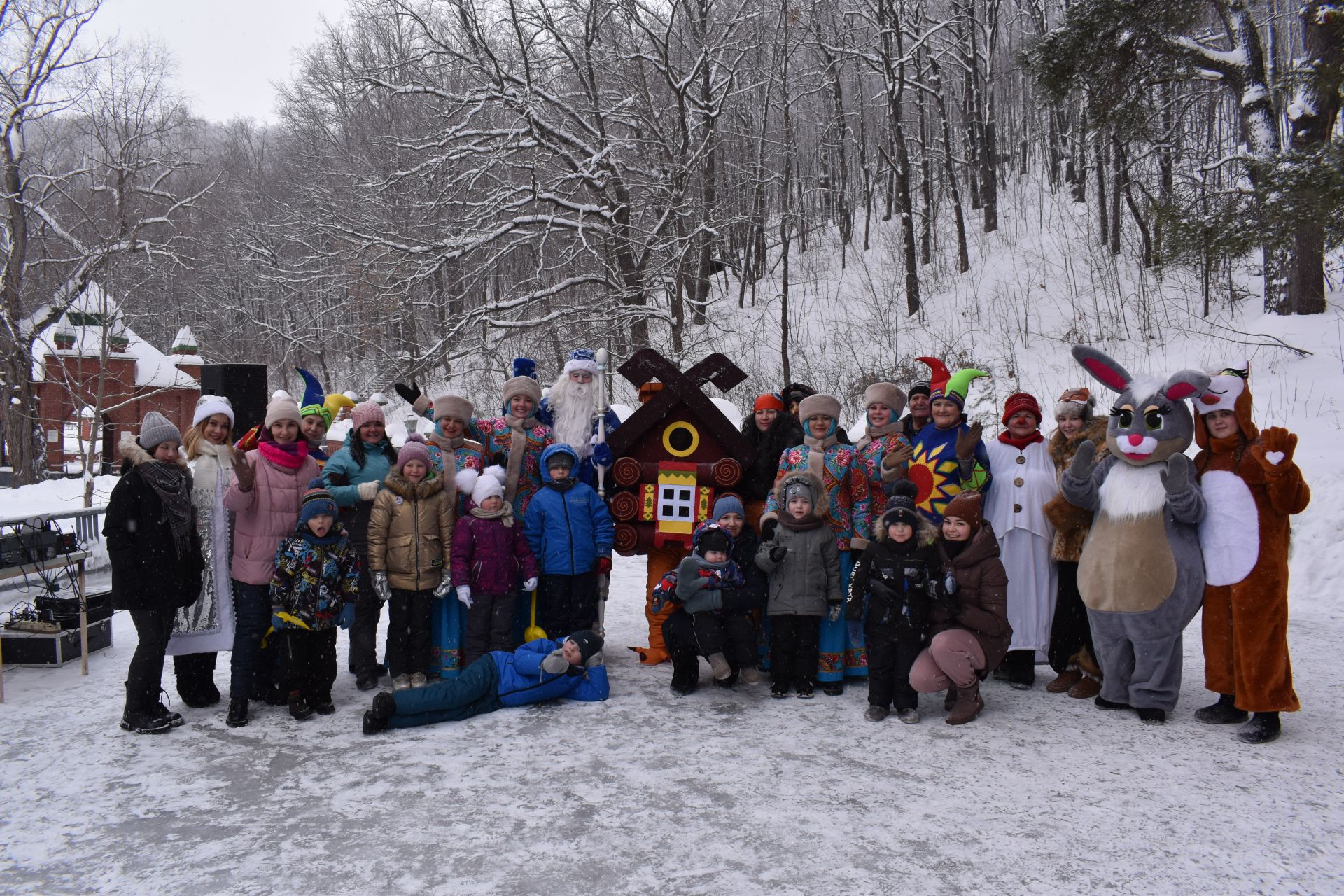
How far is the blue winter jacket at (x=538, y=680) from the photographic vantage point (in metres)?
4.96

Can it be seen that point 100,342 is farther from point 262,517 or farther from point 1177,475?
point 1177,475

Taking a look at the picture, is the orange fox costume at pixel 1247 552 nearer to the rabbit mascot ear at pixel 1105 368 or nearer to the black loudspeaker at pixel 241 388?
the rabbit mascot ear at pixel 1105 368

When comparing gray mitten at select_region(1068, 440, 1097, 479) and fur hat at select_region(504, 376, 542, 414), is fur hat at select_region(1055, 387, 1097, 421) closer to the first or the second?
gray mitten at select_region(1068, 440, 1097, 479)

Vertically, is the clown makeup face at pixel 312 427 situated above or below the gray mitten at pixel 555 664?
above

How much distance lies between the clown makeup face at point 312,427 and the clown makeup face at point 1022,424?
439 cm

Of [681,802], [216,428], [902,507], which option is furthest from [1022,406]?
[216,428]

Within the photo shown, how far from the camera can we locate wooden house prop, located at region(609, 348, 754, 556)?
5637mm

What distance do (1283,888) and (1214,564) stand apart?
181cm

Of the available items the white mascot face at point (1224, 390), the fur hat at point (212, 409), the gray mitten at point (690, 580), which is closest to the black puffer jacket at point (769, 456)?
the gray mitten at point (690, 580)

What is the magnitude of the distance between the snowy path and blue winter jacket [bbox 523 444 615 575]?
0.91 meters

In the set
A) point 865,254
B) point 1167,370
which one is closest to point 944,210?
point 865,254

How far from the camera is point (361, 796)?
3.76 meters

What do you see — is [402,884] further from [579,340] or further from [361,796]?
[579,340]

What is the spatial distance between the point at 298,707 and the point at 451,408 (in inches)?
80.0
